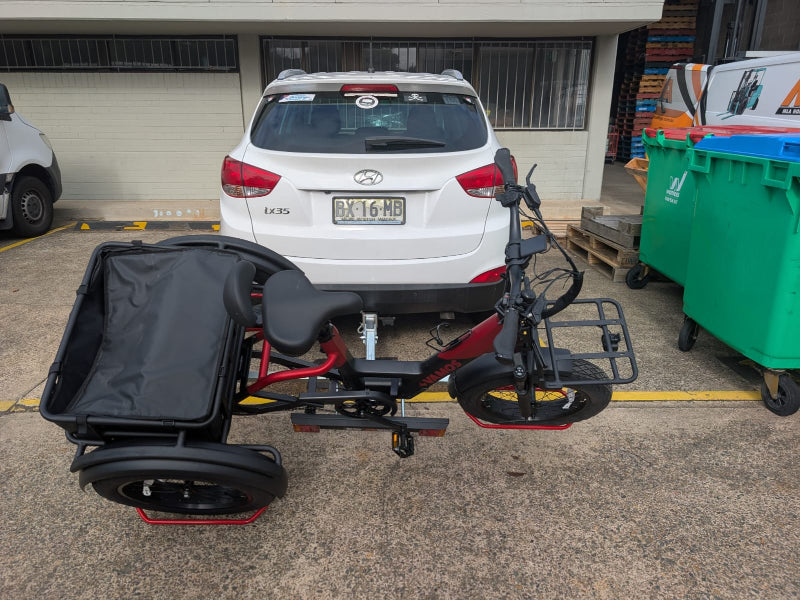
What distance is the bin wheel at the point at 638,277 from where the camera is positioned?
530cm

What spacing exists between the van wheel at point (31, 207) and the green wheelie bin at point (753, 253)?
7281mm

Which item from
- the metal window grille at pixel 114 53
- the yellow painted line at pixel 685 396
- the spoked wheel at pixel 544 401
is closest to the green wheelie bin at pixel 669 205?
the yellow painted line at pixel 685 396

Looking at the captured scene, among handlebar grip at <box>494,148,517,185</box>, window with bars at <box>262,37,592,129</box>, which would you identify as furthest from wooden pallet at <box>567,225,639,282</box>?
handlebar grip at <box>494,148,517,185</box>

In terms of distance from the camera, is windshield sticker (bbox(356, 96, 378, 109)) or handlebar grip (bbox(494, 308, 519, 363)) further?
windshield sticker (bbox(356, 96, 378, 109))

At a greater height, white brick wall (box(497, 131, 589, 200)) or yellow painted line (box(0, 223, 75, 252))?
white brick wall (box(497, 131, 589, 200))

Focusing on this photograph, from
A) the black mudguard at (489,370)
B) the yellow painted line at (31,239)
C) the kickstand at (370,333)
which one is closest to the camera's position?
the black mudguard at (489,370)

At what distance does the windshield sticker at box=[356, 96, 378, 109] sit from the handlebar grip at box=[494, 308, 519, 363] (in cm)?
205

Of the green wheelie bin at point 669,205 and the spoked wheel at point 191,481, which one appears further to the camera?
the green wheelie bin at point 669,205

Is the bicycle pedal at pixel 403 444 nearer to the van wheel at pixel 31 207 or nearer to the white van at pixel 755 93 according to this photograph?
the white van at pixel 755 93

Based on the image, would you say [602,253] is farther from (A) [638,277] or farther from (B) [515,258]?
(B) [515,258]

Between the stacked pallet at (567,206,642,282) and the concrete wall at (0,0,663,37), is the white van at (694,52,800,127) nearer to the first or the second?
the concrete wall at (0,0,663,37)

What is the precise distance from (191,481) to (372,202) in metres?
1.87

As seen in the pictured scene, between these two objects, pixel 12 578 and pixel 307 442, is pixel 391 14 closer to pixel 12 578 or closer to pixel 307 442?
pixel 307 442

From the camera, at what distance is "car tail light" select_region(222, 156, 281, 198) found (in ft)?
11.3
